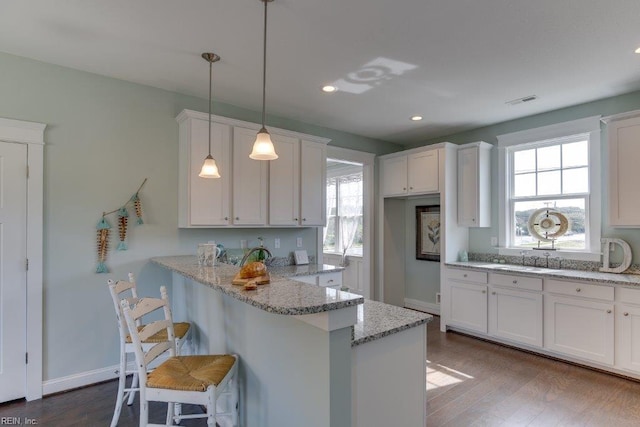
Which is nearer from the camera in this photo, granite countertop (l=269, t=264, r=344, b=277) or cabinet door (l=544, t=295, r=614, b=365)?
cabinet door (l=544, t=295, r=614, b=365)

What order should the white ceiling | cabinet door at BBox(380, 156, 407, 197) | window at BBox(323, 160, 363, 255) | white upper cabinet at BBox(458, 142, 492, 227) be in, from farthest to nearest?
window at BBox(323, 160, 363, 255) → cabinet door at BBox(380, 156, 407, 197) → white upper cabinet at BBox(458, 142, 492, 227) → the white ceiling

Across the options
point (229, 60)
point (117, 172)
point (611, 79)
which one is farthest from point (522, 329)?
point (117, 172)

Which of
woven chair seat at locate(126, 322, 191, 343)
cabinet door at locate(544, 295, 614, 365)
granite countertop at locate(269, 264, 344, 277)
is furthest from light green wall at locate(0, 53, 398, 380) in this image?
cabinet door at locate(544, 295, 614, 365)

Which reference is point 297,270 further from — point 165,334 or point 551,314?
point 551,314

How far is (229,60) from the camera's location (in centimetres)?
278

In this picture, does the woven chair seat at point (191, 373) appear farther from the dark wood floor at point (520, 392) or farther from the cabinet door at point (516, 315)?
the cabinet door at point (516, 315)

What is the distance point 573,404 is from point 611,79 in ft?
9.33

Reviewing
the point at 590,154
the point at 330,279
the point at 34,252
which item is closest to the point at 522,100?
the point at 590,154

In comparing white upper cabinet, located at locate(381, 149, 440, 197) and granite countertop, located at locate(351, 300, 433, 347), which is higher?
white upper cabinet, located at locate(381, 149, 440, 197)

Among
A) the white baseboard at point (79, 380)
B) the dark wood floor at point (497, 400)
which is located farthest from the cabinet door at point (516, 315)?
the white baseboard at point (79, 380)

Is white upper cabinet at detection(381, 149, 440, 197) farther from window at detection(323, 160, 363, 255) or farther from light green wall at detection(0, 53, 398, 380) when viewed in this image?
light green wall at detection(0, 53, 398, 380)

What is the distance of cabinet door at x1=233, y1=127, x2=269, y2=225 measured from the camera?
3.51m

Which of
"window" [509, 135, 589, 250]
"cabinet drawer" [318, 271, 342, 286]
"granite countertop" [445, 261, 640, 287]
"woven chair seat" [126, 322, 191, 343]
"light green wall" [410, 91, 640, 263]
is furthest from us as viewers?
"window" [509, 135, 589, 250]

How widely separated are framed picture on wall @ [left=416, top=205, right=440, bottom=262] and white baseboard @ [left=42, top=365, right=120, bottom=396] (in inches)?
166
